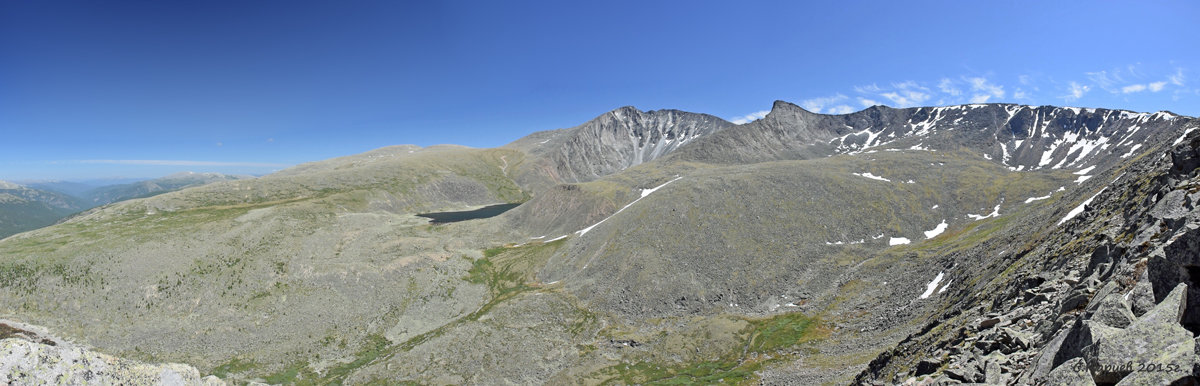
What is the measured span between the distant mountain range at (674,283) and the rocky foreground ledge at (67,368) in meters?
32.7

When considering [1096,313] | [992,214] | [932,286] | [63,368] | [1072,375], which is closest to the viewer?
[1072,375]

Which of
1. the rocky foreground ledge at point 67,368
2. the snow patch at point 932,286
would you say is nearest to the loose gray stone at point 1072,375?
the rocky foreground ledge at point 67,368

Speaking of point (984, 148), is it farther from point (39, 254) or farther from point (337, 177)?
point (39, 254)

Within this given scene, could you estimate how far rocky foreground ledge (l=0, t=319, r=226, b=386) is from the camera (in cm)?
1548

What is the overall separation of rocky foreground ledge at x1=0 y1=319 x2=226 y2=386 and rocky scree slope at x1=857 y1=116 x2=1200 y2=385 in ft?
104

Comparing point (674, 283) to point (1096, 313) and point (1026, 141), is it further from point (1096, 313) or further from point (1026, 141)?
point (1026, 141)

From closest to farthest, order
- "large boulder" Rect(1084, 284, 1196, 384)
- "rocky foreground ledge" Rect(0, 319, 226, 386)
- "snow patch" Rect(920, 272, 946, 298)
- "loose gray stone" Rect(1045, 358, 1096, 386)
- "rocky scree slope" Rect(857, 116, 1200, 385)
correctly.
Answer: "large boulder" Rect(1084, 284, 1196, 384), "rocky scree slope" Rect(857, 116, 1200, 385), "loose gray stone" Rect(1045, 358, 1096, 386), "rocky foreground ledge" Rect(0, 319, 226, 386), "snow patch" Rect(920, 272, 946, 298)

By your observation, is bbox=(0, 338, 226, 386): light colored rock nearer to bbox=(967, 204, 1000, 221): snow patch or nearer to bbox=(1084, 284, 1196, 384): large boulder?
bbox=(1084, 284, 1196, 384): large boulder

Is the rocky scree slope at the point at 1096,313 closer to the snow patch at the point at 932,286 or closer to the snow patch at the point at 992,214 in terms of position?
the snow patch at the point at 932,286

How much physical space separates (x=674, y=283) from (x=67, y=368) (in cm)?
6265

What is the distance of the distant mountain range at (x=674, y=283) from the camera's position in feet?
57.6

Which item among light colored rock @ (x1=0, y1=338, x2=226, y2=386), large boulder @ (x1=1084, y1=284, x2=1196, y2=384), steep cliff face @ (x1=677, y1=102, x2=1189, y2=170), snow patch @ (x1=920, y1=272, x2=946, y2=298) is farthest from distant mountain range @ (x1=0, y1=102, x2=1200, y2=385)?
steep cliff face @ (x1=677, y1=102, x2=1189, y2=170)

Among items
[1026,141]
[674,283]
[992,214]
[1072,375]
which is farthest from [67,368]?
[1026,141]

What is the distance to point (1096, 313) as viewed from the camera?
11461 millimetres
